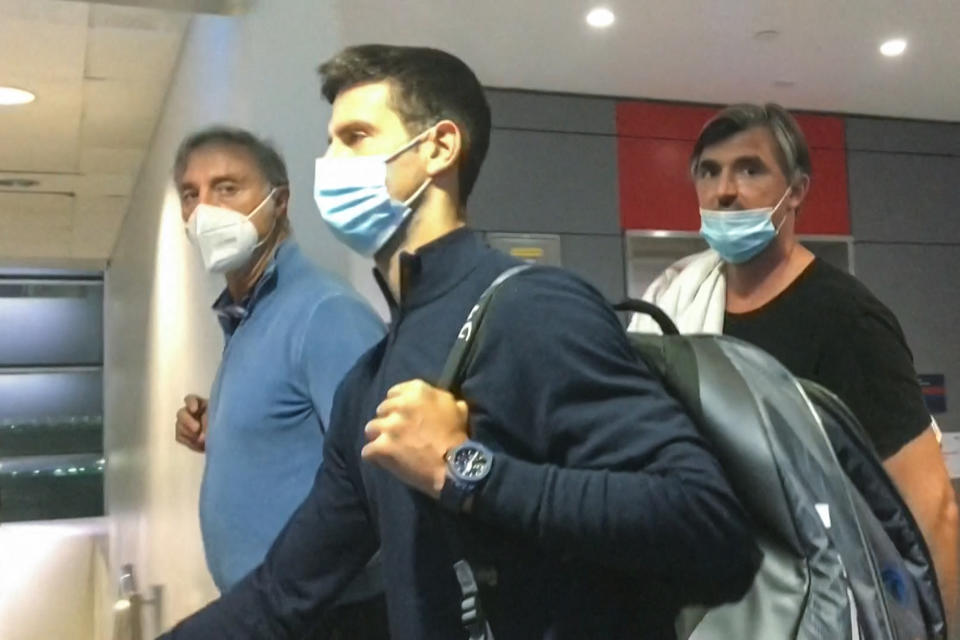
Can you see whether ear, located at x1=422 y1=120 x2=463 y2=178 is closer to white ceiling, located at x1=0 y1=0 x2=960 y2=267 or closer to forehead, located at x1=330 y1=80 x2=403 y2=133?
forehead, located at x1=330 y1=80 x2=403 y2=133

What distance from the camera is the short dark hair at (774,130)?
1330 millimetres

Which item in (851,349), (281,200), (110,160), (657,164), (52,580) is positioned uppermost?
(110,160)

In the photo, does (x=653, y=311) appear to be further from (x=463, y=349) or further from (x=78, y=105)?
(x=78, y=105)

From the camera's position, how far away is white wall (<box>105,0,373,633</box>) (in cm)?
→ 161

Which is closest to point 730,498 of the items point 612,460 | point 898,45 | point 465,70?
point 612,460

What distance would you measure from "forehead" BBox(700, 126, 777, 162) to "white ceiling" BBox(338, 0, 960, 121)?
1353 millimetres

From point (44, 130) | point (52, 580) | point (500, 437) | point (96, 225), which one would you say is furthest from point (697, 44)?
point (52, 580)

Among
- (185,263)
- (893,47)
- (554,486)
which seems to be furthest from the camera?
(893,47)

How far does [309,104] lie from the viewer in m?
1.56

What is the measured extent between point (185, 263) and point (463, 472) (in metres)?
1.93

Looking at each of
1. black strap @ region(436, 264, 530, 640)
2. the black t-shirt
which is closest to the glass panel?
the black t-shirt

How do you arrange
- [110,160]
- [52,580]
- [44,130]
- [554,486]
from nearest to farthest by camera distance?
[554,486], [44,130], [110,160], [52,580]

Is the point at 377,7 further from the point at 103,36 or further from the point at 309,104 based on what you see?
the point at 309,104

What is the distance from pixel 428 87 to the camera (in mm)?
925
